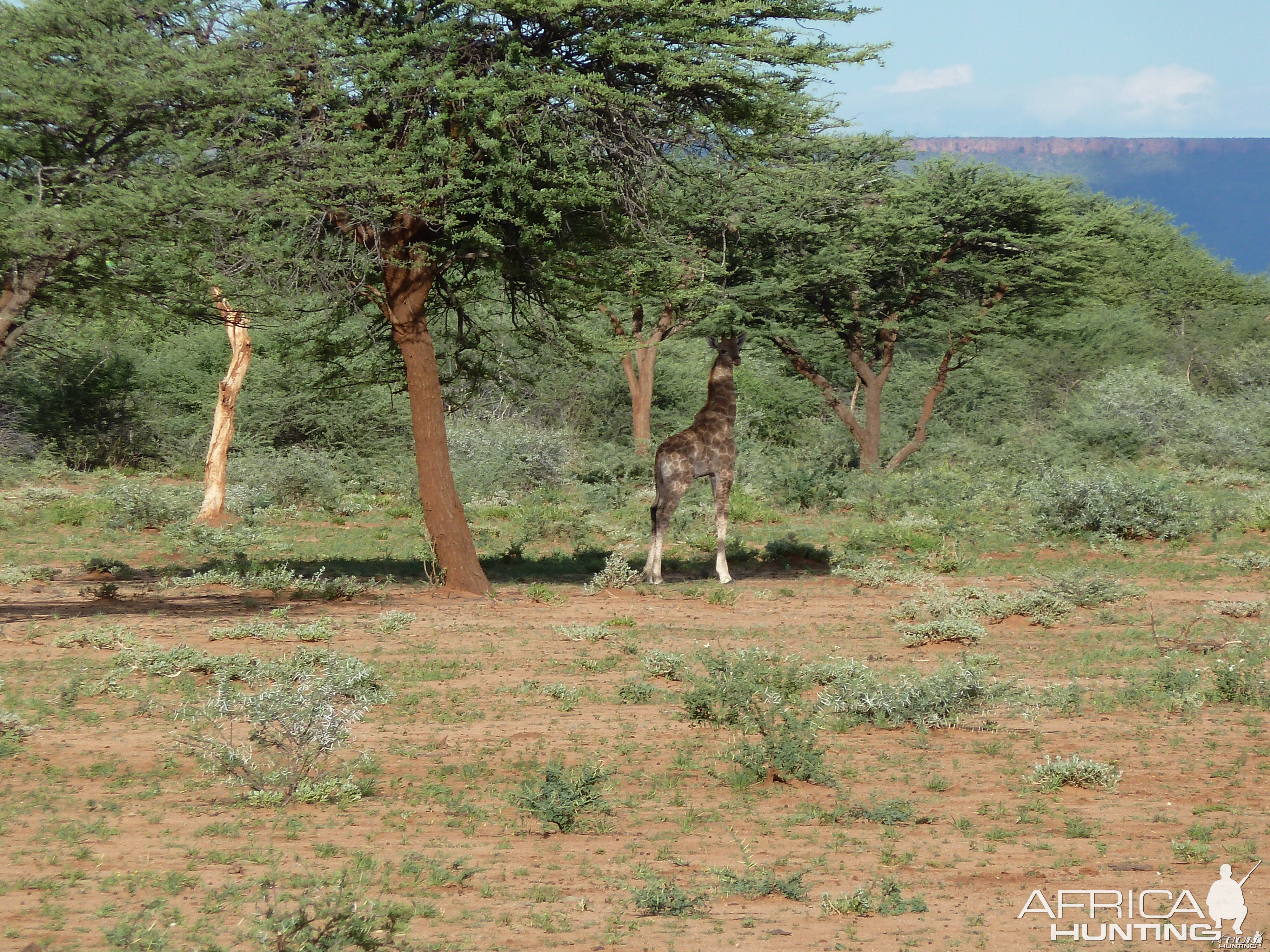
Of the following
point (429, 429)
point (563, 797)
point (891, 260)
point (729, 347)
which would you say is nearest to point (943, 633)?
point (729, 347)

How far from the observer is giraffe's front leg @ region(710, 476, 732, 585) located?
1483cm

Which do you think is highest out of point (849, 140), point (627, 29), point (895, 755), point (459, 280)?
point (849, 140)

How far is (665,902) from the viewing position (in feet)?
15.8

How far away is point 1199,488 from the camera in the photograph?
77.8ft

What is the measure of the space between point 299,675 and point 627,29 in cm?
689

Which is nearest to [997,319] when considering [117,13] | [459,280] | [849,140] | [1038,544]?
[849,140]

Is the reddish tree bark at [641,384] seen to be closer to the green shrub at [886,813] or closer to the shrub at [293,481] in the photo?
the shrub at [293,481]

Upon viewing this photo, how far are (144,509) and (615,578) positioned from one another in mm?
8873

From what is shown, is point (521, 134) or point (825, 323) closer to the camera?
point (521, 134)

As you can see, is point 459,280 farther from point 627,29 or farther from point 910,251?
point 910,251

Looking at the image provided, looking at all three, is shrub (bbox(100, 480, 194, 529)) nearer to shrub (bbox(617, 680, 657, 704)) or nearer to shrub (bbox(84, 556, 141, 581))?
shrub (bbox(84, 556, 141, 581))

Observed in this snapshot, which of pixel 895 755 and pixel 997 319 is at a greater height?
pixel 997 319

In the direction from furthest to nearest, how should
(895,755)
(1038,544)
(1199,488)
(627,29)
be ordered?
(1199,488) → (1038,544) → (627,29) → (895,755)

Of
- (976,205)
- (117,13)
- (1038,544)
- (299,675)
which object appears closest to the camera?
(299,675)
